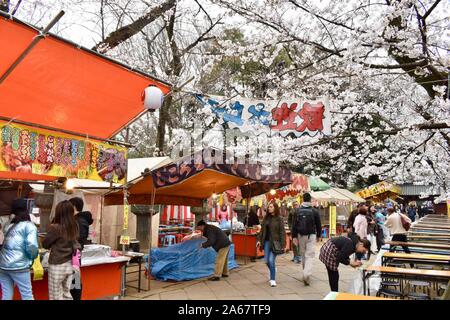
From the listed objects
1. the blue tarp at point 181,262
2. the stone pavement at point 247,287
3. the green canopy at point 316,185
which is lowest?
the stone pavement at point 247,287

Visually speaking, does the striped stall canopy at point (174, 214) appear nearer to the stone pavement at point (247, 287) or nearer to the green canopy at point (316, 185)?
the green canopy at point (316, 185)

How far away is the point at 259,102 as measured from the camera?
8805mm

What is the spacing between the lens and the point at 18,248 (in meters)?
5.13

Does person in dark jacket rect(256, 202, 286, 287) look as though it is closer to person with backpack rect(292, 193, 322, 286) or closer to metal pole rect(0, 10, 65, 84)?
person with backpack rect(292, 193, 322, 286)

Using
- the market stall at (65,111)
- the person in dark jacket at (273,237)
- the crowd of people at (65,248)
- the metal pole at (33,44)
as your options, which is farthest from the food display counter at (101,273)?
the metal pole at (33,44)

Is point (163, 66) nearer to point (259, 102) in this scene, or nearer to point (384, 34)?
point (259, 102)

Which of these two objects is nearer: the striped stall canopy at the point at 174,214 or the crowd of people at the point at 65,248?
the crowd of people at the point at 65,248

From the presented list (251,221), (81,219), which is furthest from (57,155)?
(251,221)

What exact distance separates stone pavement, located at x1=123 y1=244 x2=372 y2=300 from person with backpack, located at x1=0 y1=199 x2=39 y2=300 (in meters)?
2.76

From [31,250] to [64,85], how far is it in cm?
271

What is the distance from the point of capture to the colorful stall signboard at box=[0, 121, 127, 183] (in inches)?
204

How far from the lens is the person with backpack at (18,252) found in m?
5.11

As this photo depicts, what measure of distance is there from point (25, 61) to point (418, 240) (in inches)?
490

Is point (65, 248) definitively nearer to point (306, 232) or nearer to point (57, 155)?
point (57, 155)
